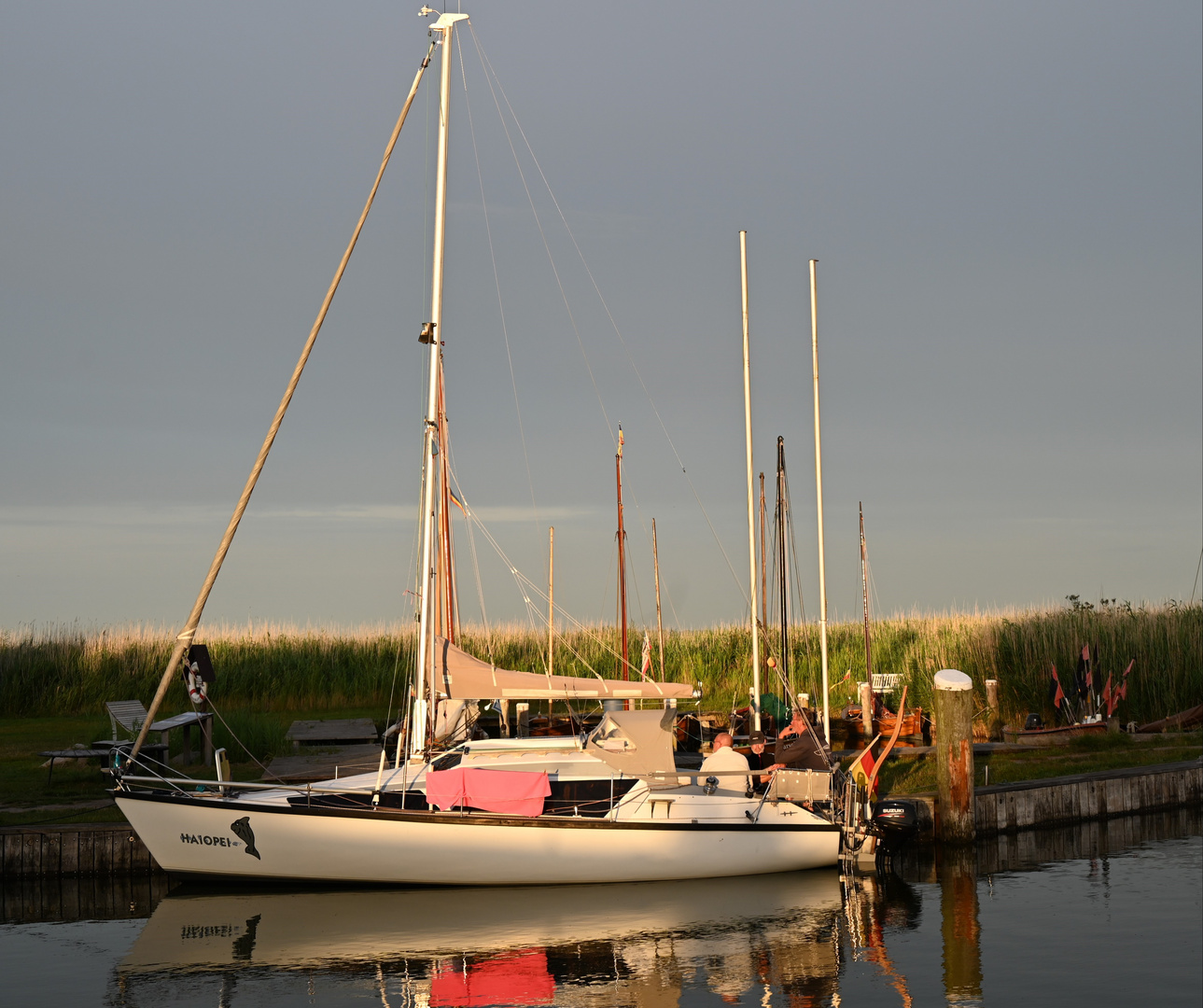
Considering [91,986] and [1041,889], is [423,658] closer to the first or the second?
[91,986]

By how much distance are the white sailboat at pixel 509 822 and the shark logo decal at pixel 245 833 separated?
0.05 feet

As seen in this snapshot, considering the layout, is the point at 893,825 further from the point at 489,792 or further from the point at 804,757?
the point at 489,792

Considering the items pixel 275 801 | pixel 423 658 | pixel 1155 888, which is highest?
pixel 423 658

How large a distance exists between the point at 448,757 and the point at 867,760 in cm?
542

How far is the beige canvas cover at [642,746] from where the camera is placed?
15219mm

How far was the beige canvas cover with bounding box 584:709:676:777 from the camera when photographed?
15219mm

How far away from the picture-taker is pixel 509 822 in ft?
48.5

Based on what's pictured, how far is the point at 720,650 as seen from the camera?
36.6m

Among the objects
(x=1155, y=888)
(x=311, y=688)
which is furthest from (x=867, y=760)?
(x=311, y=688)

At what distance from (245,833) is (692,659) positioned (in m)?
21.4

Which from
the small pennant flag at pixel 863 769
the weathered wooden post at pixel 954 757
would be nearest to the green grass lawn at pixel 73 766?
the small pennant flag at pixel 863 769

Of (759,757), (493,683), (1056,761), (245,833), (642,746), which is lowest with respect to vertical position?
(1056,761)

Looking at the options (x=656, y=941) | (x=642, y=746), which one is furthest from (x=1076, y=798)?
(x=656, y=941)

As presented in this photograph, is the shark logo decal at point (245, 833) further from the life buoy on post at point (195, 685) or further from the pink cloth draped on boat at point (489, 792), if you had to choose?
the life buoy on post at point (195, 685)
